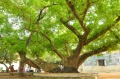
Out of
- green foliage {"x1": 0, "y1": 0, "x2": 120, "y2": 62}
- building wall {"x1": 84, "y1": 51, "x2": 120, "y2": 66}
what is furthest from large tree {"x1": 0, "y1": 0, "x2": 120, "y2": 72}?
building wall {"x1": 84, "y1": 51, "x2": 120, "y2": 66}

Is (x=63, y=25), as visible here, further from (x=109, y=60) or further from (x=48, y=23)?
(x=109, y=60)

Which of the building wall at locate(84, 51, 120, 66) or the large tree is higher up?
the large tree

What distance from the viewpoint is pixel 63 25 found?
913 cm

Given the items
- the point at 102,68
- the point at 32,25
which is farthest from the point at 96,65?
the point at 32,25

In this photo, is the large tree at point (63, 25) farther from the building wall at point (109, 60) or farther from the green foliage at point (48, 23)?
the building wall at point (109, 60)

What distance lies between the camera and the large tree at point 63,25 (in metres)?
6.82

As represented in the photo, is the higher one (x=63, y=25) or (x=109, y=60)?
(x=63, y=25)

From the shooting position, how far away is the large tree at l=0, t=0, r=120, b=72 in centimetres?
682

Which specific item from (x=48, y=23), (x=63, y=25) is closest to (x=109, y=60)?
(x=63, y=25)

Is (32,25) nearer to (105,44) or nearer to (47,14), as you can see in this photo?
(47,14)

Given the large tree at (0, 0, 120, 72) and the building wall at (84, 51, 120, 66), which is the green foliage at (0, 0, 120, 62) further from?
the building wall at (84, 51, 120, 66)

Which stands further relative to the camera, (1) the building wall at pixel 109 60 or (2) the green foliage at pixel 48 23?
(1) the building wall at pixel 109 60

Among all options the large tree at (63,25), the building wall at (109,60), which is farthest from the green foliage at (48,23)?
the building wall at (109,60)

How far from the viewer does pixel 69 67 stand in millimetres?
8570
